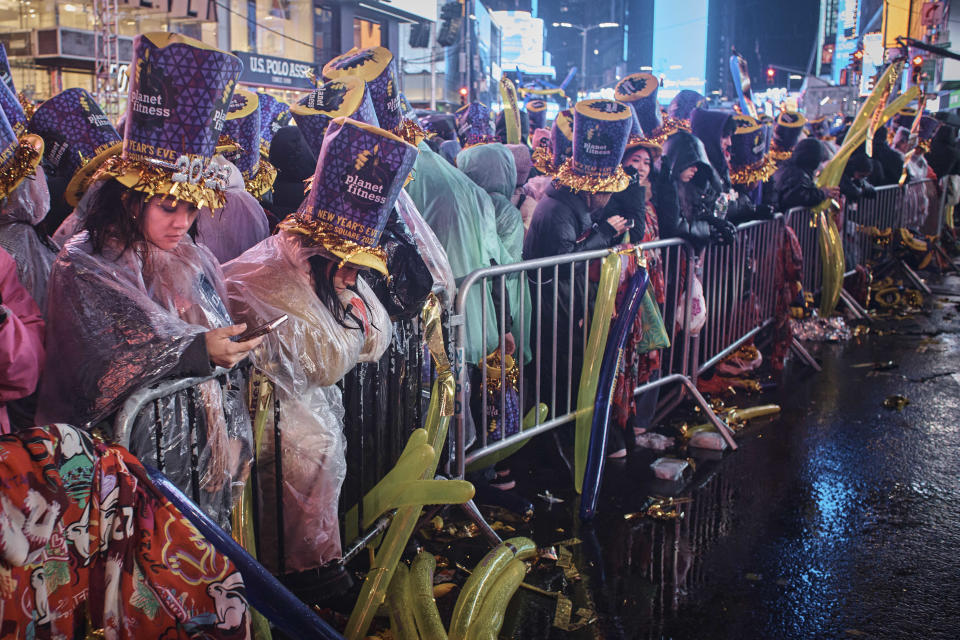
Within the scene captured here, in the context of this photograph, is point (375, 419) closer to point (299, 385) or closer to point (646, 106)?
point (299, 385)

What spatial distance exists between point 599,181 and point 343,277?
2712mm

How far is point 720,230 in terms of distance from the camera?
633 cm

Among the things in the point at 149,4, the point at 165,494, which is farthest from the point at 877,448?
the point at 149,4

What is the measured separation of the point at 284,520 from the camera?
10.4ft

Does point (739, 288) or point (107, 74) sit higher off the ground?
point (107, 74)

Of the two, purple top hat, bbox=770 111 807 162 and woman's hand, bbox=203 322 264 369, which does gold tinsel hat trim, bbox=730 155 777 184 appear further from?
woman's hand, bbox=203 322 264 369

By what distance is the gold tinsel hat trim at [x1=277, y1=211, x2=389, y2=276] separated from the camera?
3049 millimetres

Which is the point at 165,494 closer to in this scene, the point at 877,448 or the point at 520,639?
the point at 520,639

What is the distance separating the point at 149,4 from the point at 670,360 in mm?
21030

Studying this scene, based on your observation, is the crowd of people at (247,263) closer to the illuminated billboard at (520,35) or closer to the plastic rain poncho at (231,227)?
the plastic rain poncho at (231,227)

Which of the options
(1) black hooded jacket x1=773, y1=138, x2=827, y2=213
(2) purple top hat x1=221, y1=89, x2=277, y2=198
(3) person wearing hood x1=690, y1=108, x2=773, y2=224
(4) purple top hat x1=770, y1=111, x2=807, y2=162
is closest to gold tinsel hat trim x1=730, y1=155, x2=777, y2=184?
(3) person wearing hood x1=690, y1=108, x2=773, y2=224

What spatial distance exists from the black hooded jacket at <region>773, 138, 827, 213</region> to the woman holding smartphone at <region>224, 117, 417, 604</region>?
6.23 meters

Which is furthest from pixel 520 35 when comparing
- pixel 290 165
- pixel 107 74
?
pixel 290 165

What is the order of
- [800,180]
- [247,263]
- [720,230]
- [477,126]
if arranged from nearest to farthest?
[247,263]
[720,230]
[800,180]
[477,126]
